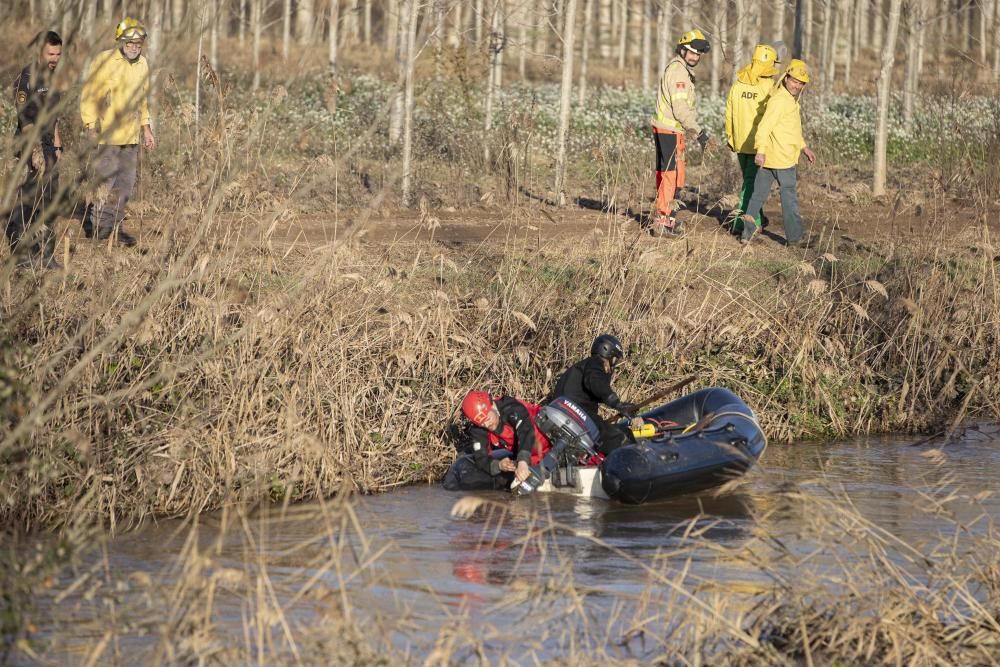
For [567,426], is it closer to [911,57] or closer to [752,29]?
[911,57]

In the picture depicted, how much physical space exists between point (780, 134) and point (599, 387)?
482 cm

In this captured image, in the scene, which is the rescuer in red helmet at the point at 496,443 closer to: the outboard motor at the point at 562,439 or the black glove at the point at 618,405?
the outboard motor at the point at 562,439

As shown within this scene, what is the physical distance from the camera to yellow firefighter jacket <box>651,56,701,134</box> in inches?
540

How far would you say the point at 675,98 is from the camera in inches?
541

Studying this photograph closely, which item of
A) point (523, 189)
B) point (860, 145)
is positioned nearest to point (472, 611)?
point (523, 189)

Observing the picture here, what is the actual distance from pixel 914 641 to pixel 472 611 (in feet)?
7.41

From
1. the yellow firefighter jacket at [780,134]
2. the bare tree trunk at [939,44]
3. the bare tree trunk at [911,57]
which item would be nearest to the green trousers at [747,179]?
the yellow firefighter jacket at [780,134]

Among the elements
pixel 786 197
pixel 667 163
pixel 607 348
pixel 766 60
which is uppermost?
pixel 766 60

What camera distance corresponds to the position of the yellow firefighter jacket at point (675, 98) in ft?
45.0

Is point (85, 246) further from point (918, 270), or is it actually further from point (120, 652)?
point (918, 270)

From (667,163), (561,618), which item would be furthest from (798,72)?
(561,618)

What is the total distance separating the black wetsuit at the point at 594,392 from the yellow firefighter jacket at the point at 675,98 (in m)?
4.24

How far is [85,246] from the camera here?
407 inches

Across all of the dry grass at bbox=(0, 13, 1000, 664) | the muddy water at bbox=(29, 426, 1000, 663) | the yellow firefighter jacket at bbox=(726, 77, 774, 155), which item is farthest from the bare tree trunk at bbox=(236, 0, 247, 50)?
the yellow firefighter jacket at bbox=(726, 77, 774, 155)
